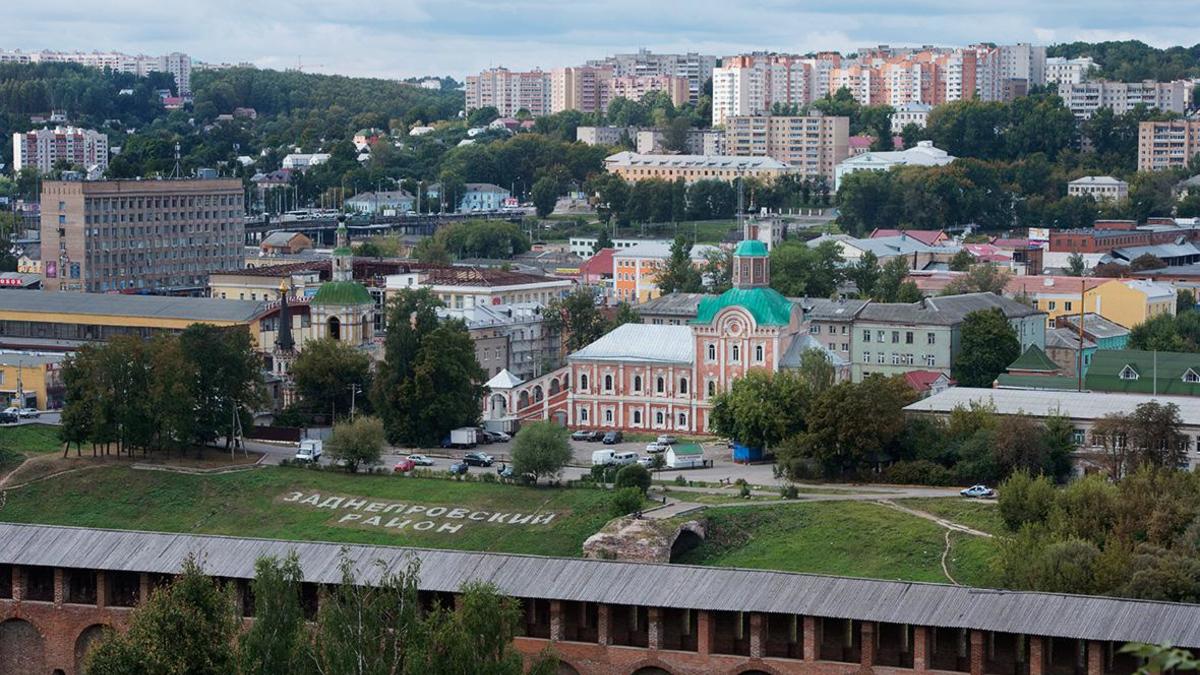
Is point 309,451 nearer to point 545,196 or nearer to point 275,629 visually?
point 275,629

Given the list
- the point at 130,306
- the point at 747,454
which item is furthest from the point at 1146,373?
the point at 130,306

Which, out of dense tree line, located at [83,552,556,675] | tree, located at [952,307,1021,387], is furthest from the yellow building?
dense tree line, located at [83,552,556,675]

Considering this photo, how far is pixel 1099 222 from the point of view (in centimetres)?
11219

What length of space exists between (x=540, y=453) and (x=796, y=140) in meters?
91.9

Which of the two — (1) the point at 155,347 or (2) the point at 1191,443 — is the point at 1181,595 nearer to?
(2) the point at 1191,443

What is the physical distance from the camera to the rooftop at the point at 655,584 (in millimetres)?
34969

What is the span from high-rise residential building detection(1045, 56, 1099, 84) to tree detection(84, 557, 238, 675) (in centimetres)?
14566

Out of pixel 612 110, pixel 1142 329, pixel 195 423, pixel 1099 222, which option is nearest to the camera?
pixel 195 423

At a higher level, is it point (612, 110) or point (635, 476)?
point (612, 110)

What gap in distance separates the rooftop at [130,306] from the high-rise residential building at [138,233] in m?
12.5

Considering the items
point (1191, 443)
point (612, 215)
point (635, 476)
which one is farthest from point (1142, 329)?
point (612, 215)

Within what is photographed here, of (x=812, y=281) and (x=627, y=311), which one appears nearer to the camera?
(x=627, y=311)

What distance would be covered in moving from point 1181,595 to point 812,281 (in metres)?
41.0

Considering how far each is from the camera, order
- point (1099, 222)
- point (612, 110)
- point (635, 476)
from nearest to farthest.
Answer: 1. point (635, 476)
2. point (1099, 222)
3. point (612, 110)
